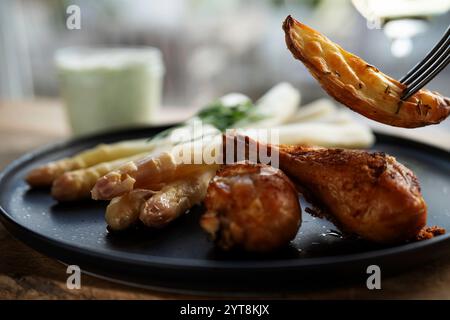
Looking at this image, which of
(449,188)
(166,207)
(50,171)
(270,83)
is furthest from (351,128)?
(270,83)

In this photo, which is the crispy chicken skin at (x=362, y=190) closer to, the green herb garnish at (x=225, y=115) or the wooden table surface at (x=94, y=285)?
the wooden table surface at (x=94, y=285)

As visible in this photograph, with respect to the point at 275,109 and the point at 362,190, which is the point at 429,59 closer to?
the point at 362,190

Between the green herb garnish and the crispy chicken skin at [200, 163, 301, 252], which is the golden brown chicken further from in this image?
the green herb garnish

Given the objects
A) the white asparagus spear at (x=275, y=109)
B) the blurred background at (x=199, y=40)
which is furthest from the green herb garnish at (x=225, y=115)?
the blurred background at (x=199, y=40)

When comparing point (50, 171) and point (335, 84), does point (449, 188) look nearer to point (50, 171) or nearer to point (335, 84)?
point (335, 84)

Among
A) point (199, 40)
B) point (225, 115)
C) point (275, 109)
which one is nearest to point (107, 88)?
point (225, 115)
